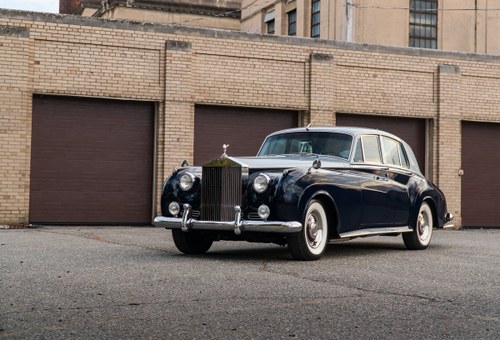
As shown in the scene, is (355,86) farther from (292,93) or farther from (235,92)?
(235,92)

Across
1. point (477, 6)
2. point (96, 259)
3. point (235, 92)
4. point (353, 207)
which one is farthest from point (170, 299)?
point (477, 6)

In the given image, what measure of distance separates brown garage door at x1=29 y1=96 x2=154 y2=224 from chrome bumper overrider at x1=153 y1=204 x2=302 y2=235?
27.7 feet

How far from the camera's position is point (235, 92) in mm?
19812

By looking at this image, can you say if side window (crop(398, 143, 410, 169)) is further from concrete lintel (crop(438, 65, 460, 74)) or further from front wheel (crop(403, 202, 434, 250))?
concrete lintel (crop(438, 65, 460, 74))

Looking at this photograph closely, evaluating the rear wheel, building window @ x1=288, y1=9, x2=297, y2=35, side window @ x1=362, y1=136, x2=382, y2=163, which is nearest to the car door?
side window @ x1=362, y1=136, x2=382, y2=163

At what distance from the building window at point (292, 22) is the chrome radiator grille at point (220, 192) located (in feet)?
80.3

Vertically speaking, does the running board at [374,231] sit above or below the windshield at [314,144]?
below

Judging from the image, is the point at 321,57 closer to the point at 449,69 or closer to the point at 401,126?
the point at 401,126

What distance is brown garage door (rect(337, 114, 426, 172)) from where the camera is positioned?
21330 mm

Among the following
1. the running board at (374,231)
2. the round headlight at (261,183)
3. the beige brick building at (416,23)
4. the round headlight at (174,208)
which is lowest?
the running board at (374,231)

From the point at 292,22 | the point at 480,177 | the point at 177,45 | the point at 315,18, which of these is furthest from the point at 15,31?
the point at 292,22

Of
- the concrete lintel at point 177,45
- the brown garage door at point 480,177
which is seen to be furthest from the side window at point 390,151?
the brown garage door at point 480,177

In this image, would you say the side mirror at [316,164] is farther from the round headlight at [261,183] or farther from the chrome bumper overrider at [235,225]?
the chrome bumper overrider at [235,225]

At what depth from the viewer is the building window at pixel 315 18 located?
107ft
